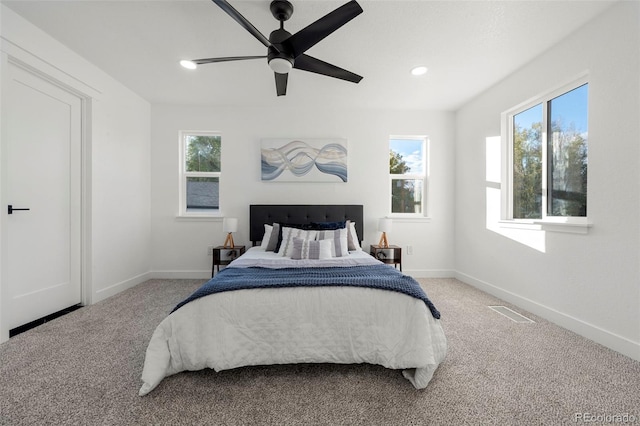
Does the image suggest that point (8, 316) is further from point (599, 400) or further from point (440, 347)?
point (599, 400)

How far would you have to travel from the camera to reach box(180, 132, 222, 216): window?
3898 millimetres

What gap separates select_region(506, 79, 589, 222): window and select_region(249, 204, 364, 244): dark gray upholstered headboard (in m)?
1.93

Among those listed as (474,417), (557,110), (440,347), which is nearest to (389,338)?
(440,347)

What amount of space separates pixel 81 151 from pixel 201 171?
4.50ft

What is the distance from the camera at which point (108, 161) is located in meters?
3.02

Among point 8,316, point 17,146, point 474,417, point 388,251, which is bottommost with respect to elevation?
point 474,417

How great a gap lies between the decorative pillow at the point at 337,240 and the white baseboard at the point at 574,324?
1.89m

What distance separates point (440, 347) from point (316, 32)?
2.16 m

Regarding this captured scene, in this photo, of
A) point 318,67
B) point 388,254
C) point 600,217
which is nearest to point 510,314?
point 600,217

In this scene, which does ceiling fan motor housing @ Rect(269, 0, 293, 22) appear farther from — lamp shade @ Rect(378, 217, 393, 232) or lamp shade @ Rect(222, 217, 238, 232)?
lamp shade @ Rect(378, 217, 393, 232)

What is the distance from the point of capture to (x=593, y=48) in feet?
6.79

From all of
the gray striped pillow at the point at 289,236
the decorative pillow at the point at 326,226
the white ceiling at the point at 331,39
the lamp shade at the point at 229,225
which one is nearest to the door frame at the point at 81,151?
the white ceiling at the point at 331,39

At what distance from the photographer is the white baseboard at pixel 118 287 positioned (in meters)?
2.87

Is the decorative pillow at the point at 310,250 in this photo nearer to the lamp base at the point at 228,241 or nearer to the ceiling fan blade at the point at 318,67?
the lamp base at the point at 228,241
